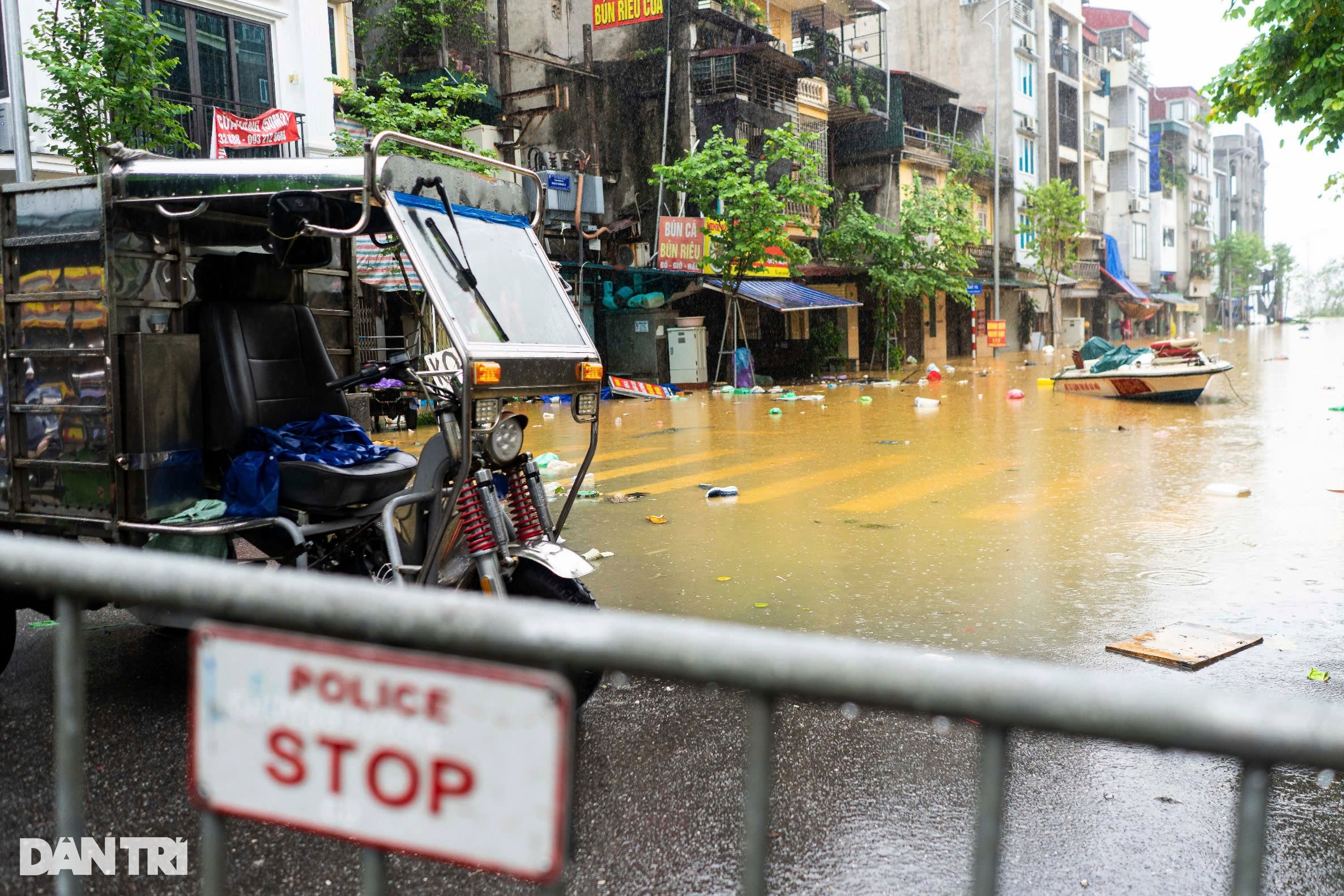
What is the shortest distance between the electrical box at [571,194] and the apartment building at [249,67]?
5.60 meters

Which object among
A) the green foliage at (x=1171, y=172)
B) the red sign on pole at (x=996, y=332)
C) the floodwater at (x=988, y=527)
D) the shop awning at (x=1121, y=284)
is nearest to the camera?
the floodwater at (x=988, y=527)

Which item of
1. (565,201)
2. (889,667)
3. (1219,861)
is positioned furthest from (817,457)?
(565,201)

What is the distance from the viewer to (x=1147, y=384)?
18078 mm

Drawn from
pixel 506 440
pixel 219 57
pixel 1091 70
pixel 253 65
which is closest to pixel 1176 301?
pixel 1091 70

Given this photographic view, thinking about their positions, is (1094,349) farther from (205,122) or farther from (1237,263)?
(1237,263)

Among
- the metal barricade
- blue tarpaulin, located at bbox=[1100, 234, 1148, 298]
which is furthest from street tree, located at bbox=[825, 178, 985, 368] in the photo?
blue tarpaulin, located at bbox=[1100, 234, 1148, 298]

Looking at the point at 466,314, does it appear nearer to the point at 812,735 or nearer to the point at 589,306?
the point at 812,735

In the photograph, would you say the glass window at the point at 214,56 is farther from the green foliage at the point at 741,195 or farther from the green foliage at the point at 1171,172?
the green foliage at the point at 1171,172

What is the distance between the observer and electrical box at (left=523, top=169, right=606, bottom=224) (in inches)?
984

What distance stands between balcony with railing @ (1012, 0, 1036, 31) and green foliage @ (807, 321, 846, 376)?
77.7ft

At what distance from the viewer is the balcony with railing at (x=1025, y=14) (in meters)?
48.8

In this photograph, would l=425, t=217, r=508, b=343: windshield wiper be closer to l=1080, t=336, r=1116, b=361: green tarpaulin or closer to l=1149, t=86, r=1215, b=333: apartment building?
l=1080, t=336, r=1116, b=361: green tarpaulin

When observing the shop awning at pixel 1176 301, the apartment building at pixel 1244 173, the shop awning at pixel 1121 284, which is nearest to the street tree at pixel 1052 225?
the shop awning at pixel 1121 284

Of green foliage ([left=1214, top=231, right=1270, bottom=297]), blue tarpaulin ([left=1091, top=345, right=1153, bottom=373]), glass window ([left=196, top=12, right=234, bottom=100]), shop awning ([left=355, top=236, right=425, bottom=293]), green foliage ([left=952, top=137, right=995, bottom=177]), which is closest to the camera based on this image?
shop awning ([left=355, top=236, right=425, bottom=293])
